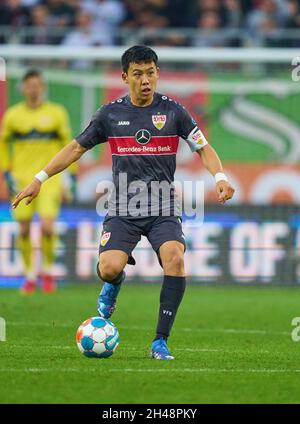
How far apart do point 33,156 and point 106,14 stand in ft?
15.9

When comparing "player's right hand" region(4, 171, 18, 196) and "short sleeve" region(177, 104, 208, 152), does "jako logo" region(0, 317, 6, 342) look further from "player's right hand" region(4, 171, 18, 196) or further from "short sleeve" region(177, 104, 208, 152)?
"player's right hand" region(4, 171, 18, 196)

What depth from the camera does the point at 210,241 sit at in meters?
16.8

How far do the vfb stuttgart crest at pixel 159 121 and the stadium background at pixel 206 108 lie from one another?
755cm

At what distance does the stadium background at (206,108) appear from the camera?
1680 centimetres

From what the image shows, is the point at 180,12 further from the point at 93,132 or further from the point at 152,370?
the point at 152,370

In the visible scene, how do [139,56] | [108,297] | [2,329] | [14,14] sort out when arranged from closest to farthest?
[139,56] → [108,297] → [2,329] → [14,14]

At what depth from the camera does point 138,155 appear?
360 inches

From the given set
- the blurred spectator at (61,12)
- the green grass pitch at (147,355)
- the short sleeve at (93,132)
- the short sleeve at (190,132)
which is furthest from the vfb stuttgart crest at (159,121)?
the blurred spectator at (61,12)

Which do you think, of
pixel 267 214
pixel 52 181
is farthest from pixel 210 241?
pixel 52 181

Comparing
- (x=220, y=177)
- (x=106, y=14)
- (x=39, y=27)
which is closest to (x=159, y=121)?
(x=220, y=177)

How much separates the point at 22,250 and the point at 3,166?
1.18 meters

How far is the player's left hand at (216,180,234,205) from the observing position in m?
8.57

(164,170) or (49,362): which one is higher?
(164,170)
